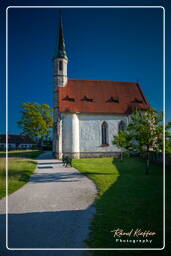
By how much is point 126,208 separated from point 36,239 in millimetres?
2985

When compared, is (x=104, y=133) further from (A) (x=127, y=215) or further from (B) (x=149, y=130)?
(A) (x=127, y=215)

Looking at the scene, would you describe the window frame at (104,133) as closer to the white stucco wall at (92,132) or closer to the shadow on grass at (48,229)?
the white stucco wall at (92,132)

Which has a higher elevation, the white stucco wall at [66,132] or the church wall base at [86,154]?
the white stucco wall at [66,132]

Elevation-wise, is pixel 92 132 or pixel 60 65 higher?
pixel 60 65

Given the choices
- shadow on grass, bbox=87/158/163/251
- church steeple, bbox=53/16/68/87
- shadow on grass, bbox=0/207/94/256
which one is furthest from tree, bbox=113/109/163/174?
church steeple, bbox=53/16/68/87

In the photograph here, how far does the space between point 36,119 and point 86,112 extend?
12.0 meters

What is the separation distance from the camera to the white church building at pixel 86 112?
2281cm

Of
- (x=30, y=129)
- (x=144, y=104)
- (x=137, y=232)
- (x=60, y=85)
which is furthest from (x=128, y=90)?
(x=137, y=232)

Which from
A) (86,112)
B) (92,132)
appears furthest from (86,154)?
(86,112)

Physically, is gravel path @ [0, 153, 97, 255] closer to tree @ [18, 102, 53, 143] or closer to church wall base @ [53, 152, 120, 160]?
church wall base @ [53, 152, 120, 160]

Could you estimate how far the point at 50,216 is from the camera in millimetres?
4902

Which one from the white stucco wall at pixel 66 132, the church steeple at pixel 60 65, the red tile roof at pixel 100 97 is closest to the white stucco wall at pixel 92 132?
the red tile roof at pixel 100 97

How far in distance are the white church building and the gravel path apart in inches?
585

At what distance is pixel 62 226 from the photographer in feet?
14.1
